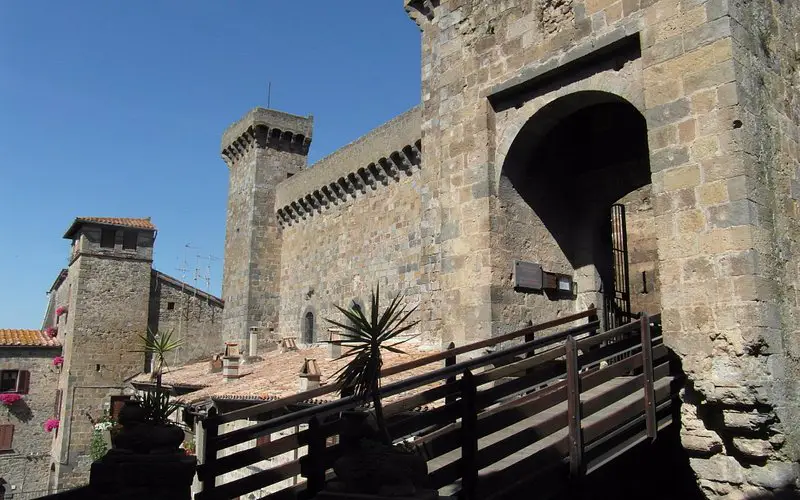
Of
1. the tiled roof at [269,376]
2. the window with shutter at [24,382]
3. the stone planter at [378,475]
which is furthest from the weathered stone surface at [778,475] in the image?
the window with shutter at [24,382]

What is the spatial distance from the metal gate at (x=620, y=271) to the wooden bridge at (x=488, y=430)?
3955 millimetres

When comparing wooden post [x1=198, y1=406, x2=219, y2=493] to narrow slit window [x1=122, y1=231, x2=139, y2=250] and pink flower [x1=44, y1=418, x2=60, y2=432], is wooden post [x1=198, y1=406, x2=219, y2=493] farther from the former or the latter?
narrow slit window [x1=122, y1=231, x2=139, y2=250]

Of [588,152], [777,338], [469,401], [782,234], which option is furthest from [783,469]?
[588,152]

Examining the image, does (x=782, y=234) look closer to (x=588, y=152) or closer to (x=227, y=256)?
(x=588, y=152)

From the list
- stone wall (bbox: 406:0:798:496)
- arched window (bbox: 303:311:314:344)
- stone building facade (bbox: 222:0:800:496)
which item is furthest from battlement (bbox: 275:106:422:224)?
stone wall (bbox: 406:0:798:496)

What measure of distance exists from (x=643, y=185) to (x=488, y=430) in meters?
5.49

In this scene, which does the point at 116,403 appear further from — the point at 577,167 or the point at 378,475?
the point at 378,475

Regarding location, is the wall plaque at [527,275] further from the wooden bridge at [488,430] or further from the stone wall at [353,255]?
the stone wall at [353,255]

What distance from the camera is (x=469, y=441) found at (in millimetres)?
4578

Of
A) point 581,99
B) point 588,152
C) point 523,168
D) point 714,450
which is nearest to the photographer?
point 714,450

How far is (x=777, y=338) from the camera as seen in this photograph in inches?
215

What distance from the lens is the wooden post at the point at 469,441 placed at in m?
4.53

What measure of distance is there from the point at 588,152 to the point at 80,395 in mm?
24504

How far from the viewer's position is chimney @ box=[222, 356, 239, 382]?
A: 63.2 ft
